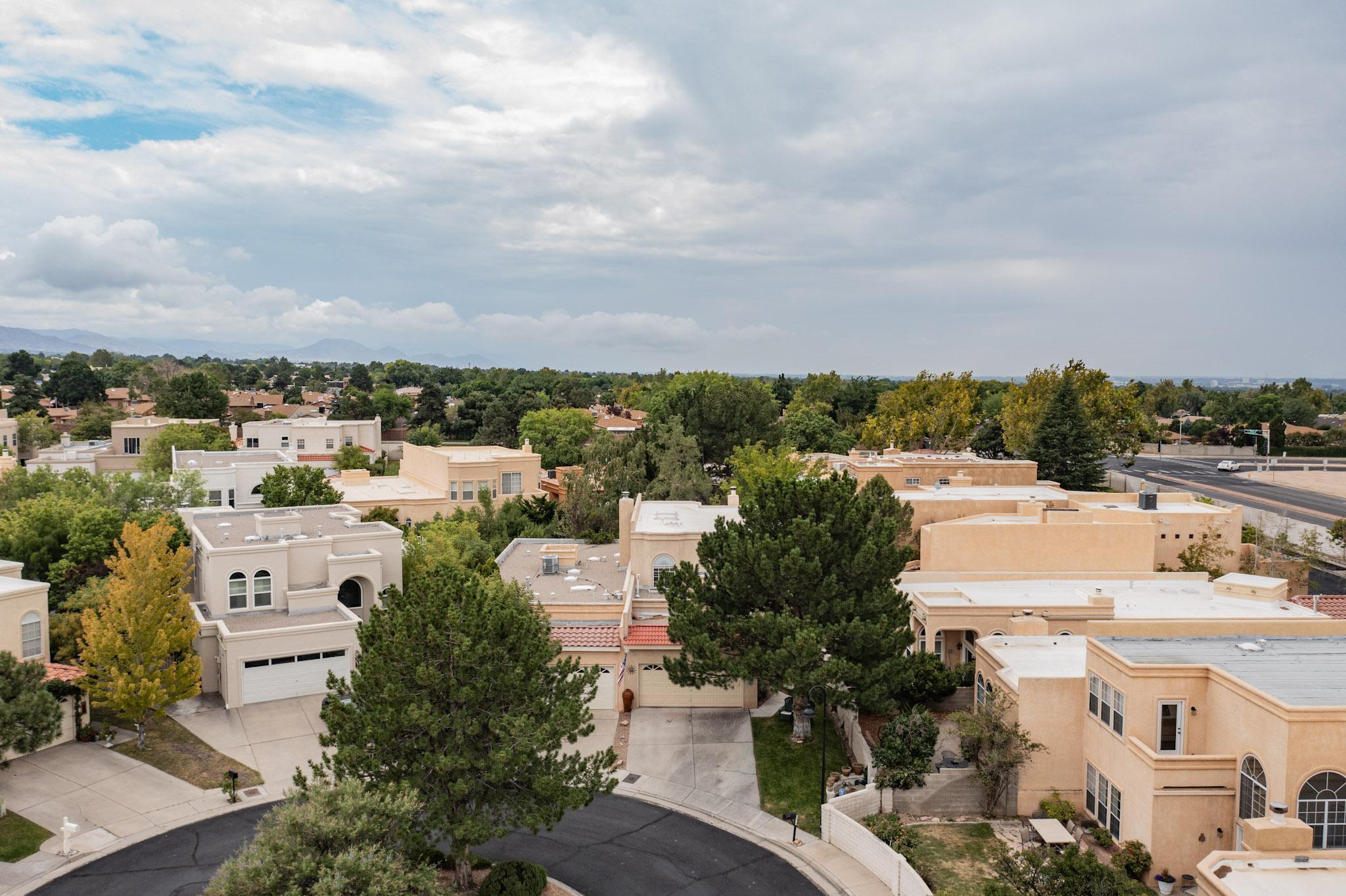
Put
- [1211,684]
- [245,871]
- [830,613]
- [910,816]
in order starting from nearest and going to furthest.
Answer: [245,871] → [1211,684] → [910,816] → [830,613]

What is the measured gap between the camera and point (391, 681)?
19.8 m

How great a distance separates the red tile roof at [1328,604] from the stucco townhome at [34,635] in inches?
1825

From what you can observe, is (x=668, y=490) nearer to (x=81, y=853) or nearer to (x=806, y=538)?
(x=806, y=538)

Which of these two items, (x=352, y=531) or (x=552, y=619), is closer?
(x=552, y=619)

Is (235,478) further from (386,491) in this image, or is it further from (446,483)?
(446,483)

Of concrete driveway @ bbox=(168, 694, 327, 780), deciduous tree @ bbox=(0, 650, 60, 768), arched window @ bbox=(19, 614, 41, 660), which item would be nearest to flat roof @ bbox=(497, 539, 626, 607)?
concrete driveway @ bbox=(168, 694, 327, 780)

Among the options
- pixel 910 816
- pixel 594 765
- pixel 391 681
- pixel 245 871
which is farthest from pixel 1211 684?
pixel 245 871

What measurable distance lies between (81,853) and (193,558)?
64.1 ft

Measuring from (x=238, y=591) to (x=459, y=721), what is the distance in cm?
1967

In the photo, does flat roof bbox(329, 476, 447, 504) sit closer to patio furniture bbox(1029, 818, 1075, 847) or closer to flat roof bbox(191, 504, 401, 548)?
flat roof bbox(191, 504, 401, 548)

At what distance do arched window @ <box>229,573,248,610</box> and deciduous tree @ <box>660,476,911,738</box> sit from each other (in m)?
17.3

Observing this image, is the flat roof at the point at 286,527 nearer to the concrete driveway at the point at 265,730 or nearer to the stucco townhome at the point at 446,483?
the concrete driveway at the point at 265,730

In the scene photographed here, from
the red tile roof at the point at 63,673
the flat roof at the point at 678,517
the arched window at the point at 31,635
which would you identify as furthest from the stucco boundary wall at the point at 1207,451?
the arched window at the point at 31,635

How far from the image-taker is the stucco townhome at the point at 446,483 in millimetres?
57531
